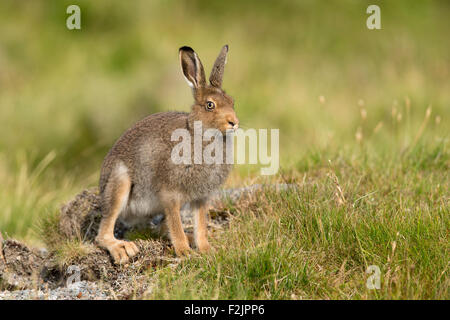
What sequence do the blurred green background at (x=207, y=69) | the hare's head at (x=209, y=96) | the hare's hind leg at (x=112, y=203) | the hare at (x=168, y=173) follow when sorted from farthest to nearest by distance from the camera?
the blurred green background at (x=207, y=69), the hare's hind leg at (x=112, y=203), the hare at (x=168, y=173), the hare's head at (x=209, y=96)

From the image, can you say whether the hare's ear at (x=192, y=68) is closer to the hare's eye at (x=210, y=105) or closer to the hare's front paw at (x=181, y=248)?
the hare's eye at (x=210, y=105)

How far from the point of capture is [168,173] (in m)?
5.49

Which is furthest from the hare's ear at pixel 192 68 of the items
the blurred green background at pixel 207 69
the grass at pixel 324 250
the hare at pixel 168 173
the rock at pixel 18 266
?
the rock at pixel 18 266

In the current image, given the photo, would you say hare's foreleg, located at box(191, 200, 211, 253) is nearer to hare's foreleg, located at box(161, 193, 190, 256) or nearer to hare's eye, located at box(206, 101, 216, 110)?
hare's foreleg, located at box(161, 193, 190, 256)

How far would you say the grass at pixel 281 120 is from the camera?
4469 mm

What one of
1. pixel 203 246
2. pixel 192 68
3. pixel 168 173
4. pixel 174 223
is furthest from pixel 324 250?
pixel 192 68

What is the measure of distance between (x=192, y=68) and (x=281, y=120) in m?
6.17

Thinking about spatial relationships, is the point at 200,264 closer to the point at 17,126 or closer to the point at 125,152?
the point at 125,152

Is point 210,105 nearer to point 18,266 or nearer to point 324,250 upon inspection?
point 324,250

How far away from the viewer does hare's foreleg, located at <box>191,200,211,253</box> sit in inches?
216

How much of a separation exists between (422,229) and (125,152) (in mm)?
2815

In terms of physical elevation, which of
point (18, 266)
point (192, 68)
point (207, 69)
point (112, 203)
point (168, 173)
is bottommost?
point (18, 266)

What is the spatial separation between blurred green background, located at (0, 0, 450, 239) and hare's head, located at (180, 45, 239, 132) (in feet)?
6.23
